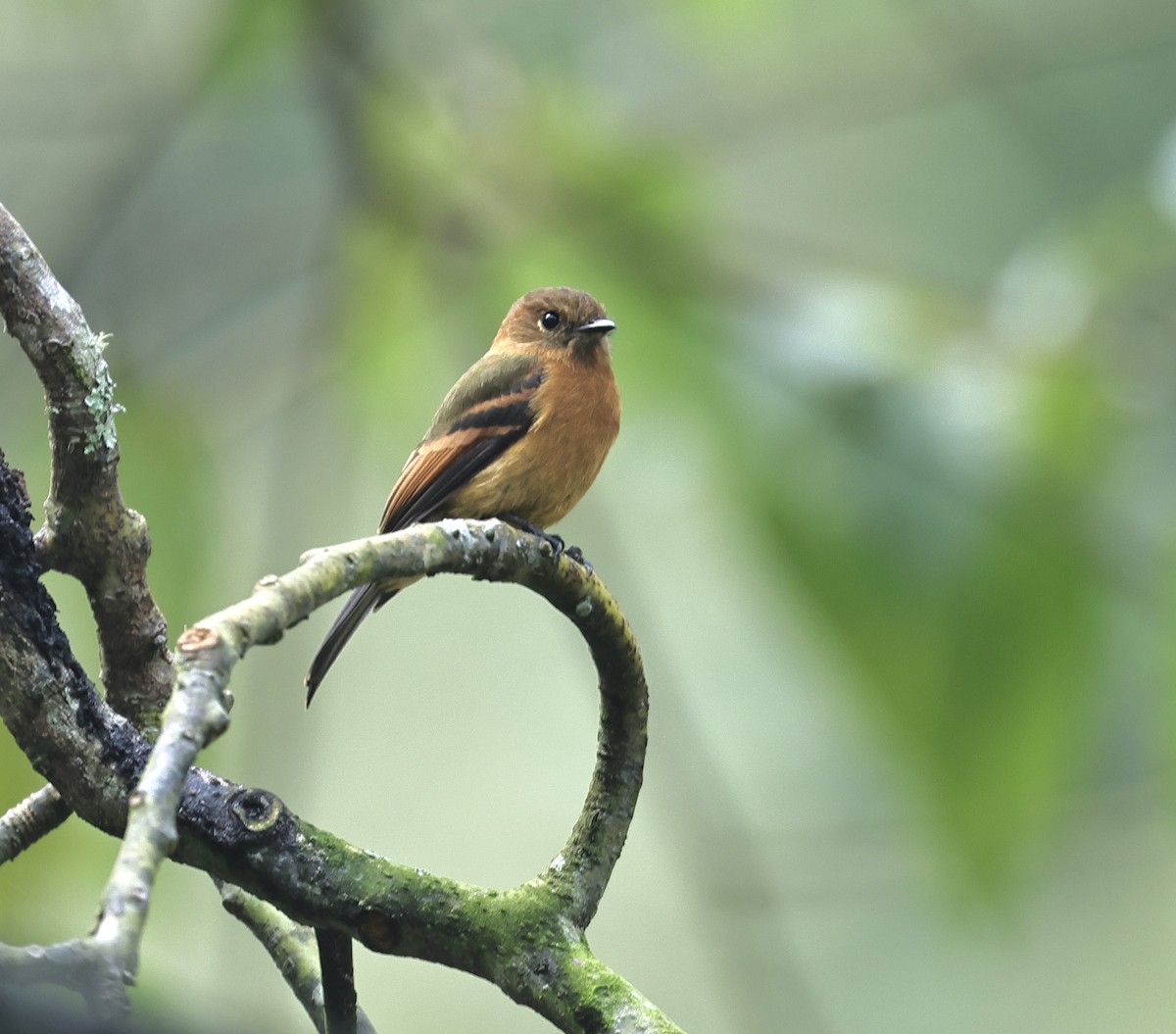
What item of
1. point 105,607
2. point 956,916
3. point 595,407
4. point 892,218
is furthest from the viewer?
point 892,218

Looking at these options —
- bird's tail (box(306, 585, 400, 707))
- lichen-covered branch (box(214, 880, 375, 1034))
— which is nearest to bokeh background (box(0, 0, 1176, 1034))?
lichen-covered branch (box(214, 880, 375, 1034))

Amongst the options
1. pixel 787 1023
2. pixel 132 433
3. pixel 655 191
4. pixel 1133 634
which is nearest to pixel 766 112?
pixel 655 191

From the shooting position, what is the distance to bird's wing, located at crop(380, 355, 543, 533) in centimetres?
513

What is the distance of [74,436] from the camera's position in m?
2.60

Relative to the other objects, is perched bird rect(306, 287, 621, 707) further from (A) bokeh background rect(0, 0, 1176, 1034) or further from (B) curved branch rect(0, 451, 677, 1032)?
(B) curved branch rect(0, 451, 677, 1032)

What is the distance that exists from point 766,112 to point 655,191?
1.52m

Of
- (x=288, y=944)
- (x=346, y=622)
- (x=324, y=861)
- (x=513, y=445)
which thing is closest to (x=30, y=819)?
(x=288, y=944)

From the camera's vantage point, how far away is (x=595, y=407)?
552 centimetres

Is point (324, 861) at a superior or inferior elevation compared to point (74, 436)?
inferior

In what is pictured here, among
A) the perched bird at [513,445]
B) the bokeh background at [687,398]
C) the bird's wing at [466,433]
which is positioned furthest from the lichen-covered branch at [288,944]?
the bird's wing at [466,433]

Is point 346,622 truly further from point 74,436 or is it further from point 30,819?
point 74,436

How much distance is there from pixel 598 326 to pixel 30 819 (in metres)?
3.48

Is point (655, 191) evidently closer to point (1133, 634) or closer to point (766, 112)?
point (766, 112)

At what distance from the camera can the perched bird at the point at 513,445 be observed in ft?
16.8
